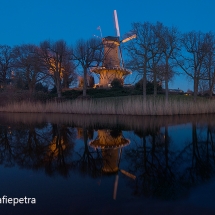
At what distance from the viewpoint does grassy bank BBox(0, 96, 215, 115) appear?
13.9 m

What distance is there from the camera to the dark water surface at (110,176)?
287cm

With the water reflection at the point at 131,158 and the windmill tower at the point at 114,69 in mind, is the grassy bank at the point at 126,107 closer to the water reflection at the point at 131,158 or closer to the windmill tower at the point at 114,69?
the water reflection at the point at 131,158

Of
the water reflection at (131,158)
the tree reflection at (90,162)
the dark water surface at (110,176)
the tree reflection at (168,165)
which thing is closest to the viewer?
the dark water surface at (110,176)

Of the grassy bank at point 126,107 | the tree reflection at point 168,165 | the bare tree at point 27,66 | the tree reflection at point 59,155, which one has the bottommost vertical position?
the tree reflection at point 168,165

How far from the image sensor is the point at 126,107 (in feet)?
47.1

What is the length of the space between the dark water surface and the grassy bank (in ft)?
23.8

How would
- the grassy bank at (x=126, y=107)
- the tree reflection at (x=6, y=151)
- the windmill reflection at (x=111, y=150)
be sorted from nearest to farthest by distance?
1. the windmill reflection at (x=111, y=150)
2. the tree reflection at (x=6, y=151)
3. the grassy bank at (x=126, y=107)

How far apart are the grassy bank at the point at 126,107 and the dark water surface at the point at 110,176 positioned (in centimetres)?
725

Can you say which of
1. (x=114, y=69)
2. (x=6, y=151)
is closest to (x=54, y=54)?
(x=114, y=69)

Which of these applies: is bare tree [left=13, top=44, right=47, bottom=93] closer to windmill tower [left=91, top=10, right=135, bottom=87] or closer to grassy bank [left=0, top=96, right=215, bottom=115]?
grassy bank [left=0, top=96, right=215, bottom=115]

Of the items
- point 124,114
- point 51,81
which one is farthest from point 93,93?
point 124,114

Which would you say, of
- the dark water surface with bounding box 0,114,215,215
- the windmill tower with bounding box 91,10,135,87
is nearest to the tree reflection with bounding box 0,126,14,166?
the dark water surface with bounding box 0,114,215,215

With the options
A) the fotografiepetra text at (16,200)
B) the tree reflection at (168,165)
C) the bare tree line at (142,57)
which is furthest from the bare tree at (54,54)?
the fotografiepetra text at (16,200)

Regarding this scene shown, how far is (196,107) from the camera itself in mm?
15211
